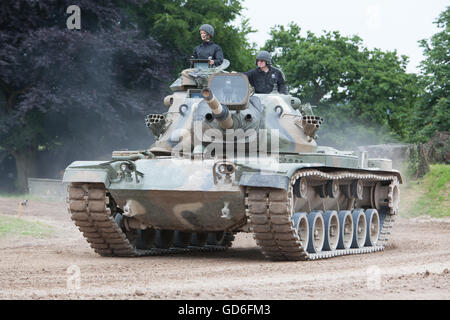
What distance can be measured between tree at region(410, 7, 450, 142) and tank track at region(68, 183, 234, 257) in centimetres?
2292

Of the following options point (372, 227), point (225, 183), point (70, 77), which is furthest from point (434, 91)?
point (225, 183)

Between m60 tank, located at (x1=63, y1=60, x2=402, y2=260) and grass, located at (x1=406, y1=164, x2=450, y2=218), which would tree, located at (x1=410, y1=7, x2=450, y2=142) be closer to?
grass, located at (x1=406, y1=164, x2=450, y2=218)

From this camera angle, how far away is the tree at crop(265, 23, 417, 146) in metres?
43.4

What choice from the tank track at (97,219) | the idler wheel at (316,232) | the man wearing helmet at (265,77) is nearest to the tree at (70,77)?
the man wearing helmet at (265,77)

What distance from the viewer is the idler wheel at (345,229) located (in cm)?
1532

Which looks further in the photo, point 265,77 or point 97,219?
point 265,77

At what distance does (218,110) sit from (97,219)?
2577 mm

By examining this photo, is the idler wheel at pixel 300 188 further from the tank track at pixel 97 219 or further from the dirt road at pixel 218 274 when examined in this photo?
the tank track at pixel 97 219

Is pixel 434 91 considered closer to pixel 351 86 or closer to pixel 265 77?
pixel 351 86

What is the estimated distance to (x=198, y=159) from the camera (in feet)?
44.9

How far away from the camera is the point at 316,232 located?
14.4 metres

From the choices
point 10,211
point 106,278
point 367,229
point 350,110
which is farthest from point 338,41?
point 106,278

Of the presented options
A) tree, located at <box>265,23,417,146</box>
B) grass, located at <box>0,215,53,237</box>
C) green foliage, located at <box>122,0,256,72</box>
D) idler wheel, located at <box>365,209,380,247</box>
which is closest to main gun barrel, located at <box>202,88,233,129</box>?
idler wheel, located at <box>365,209,380,247</box>

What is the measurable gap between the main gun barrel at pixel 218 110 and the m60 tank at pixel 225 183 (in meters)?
0.02
